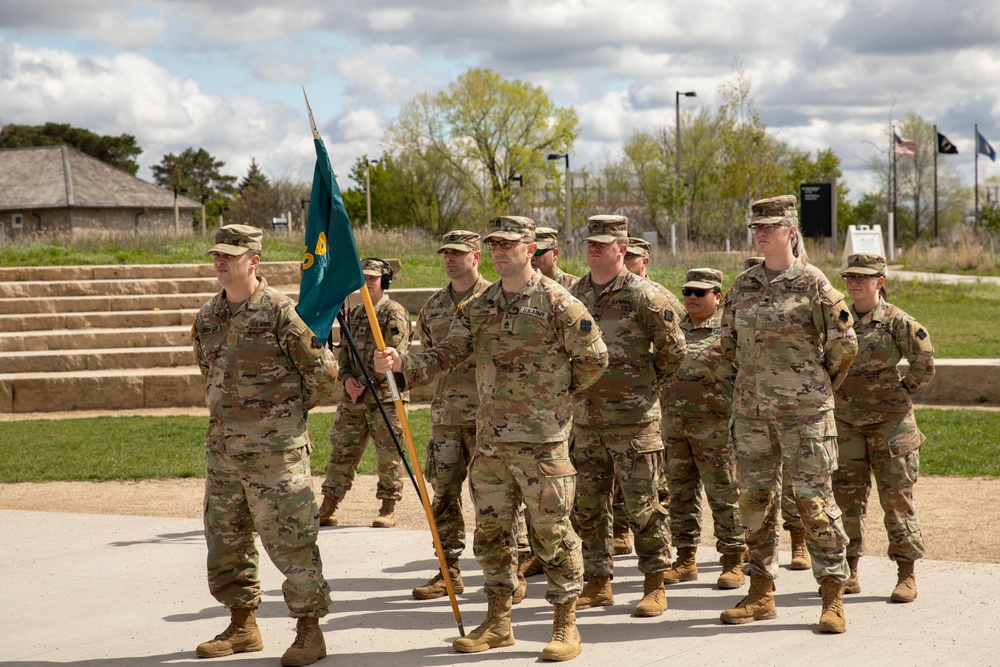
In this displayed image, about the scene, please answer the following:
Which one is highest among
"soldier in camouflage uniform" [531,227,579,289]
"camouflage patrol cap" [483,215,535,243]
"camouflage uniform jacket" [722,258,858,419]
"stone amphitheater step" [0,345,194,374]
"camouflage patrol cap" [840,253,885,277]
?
"camouflage patrol cap" [483,215,535,243]

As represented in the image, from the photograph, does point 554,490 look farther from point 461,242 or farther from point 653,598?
point 461,242

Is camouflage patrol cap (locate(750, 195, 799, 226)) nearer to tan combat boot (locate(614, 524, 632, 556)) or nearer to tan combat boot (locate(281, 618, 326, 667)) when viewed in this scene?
tan combat boot (locate(614, 524, 632, 556))

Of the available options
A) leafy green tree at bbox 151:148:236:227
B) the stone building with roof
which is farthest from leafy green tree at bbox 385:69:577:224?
leafy green tree at bbox 151:148:236:227

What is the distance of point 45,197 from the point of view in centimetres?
5319

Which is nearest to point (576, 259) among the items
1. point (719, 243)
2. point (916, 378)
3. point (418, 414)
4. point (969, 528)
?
point (418, 414)

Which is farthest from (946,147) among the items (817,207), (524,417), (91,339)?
(524,417)

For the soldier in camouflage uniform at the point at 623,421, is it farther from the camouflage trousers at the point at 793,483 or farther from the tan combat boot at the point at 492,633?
the tan combat boot at the point at 492,633

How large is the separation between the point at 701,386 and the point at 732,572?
1194 millimetres

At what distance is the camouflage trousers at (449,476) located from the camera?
690cm

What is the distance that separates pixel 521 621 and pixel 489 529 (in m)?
0.91

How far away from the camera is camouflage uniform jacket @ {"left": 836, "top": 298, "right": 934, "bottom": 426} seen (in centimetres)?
668

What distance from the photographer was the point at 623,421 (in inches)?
253

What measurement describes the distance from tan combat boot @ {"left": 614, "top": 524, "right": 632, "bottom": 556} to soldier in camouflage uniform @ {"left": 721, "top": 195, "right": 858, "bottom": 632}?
5.79ft

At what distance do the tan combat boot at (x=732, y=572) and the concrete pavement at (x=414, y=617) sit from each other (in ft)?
0.29
